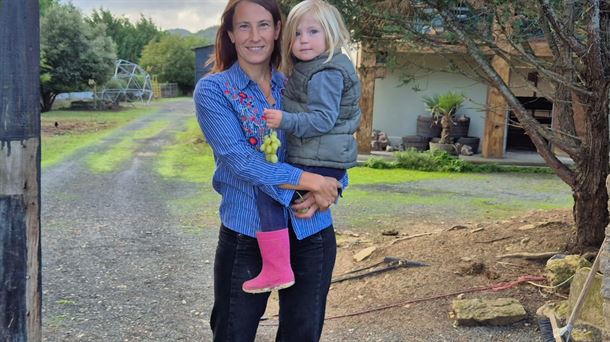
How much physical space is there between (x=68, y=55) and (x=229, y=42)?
92.1 feet

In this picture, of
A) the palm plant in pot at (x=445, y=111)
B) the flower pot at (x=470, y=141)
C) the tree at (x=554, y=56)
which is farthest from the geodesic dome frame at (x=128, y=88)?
the tree at (x=554, y=56)

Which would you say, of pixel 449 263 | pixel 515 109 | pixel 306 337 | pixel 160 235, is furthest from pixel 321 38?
pixel 160 235

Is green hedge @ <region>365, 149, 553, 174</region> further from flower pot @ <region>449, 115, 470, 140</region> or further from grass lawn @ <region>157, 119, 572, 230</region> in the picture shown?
flower pot @ <region>449, 115, 470, 140</region>

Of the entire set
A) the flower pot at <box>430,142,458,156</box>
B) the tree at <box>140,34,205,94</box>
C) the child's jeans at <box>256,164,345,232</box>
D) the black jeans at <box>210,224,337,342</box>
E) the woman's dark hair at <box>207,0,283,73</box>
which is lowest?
the flower pot at <box>430,142,458,156</box>

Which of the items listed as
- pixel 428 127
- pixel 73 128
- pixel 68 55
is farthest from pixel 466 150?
pixel 68 55

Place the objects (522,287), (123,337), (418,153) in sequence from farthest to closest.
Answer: (418,153) < (522,287) < (123,337)

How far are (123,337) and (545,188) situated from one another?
887 centimetres

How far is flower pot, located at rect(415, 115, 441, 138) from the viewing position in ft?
49.2

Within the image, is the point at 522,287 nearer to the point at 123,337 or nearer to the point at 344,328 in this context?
the point at 344,328

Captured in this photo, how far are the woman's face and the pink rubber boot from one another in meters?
0.65

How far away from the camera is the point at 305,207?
7.76 feet

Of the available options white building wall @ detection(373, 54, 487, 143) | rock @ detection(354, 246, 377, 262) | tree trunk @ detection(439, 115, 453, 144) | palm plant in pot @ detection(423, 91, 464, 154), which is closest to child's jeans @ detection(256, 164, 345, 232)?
rock @ detection(354, 246, 377, 262)

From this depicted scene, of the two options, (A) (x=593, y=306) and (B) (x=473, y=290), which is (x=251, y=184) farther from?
(B) (x=473, y=290)

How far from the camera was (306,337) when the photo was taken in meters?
2.51
